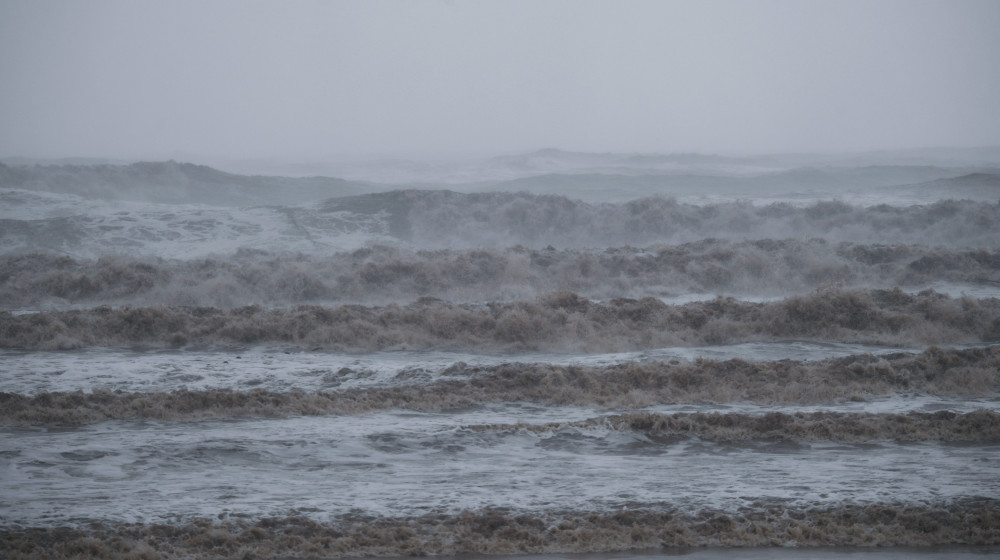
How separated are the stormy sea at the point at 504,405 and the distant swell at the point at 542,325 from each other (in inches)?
1.9

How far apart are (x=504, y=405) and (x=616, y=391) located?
1.23 metres

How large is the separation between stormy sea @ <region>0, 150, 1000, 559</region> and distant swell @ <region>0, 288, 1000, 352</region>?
5 cm

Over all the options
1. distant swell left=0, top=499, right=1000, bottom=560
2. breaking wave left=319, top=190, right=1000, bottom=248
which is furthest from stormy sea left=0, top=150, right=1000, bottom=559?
breaking wave left=319, top=190, right=1000, bottom=248

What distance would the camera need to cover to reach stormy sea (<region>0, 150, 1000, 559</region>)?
504cm

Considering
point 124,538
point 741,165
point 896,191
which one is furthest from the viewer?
point 741,165

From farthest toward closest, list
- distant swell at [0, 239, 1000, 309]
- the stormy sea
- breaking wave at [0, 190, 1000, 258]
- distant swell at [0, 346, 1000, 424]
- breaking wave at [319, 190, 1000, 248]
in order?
breaking wave at [319, 190, 1000, 248] < breaking wave at [0, 190, 1000, 258] < distant swell at [0, 239, 1000, 309] < distant swell at [0, 346, 1000, 424] < the stormy sea

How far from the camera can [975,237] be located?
73.1ft

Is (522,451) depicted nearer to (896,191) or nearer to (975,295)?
(975,295)

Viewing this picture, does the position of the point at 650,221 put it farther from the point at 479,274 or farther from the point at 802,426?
the point at 802,426

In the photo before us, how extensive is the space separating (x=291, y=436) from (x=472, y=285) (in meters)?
9.14

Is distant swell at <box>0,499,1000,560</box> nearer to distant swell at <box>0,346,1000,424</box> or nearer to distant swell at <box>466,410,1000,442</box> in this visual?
distant swell at <box>466,410,1000,442</box>

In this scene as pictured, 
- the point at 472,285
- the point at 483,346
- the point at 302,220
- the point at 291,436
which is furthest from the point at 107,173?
the point at 291,436

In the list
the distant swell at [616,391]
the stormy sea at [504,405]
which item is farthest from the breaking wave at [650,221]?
the distant swell at [616,391]

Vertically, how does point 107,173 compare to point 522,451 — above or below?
above
